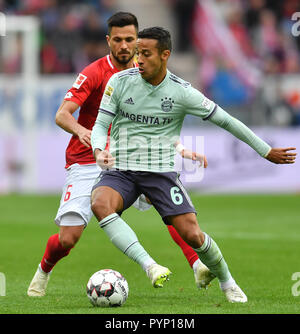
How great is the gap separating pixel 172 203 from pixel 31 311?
1381 millimetres

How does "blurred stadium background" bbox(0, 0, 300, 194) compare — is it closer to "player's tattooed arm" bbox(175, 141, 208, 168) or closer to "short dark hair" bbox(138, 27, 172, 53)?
"player's tattooed arm" bbox(175, 141, 208, 168)

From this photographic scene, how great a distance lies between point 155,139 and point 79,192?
103cm

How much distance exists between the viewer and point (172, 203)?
6.77 meters

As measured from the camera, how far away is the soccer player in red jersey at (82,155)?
741 cm

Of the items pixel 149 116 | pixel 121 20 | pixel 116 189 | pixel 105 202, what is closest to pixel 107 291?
pixel 105 202

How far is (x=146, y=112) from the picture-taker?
683 cm

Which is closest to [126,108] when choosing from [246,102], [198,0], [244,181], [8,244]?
[8,244]

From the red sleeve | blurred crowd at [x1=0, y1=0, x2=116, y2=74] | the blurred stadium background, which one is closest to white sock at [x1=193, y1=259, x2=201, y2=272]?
the red sleeve

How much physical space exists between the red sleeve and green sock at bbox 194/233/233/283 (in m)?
1.70

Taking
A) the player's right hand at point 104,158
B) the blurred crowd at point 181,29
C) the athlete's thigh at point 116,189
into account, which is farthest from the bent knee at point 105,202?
the blurred crowd at point 181,29

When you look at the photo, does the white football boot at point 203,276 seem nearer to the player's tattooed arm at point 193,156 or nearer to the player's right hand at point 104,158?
the player's tattooed arm at point 193,156

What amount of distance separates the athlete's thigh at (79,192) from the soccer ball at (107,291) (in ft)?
2.72

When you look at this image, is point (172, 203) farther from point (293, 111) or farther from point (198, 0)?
point (198, 0)

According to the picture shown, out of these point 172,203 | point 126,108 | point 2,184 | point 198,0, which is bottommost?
point 2,184
